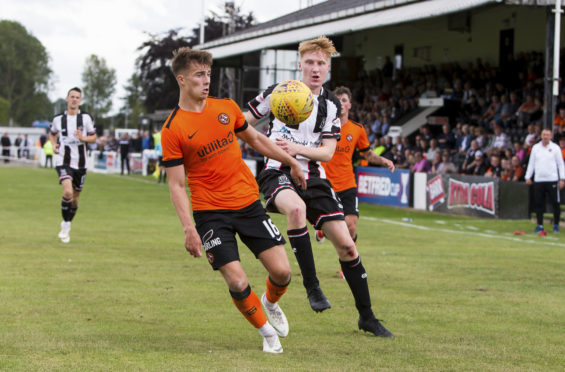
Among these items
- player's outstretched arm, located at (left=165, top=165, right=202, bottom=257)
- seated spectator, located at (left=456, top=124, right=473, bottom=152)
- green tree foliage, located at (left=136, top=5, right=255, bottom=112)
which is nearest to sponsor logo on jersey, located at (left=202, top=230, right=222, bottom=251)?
player's outstretched arm, located at (left=165, top=165, right=202, bottom=257)

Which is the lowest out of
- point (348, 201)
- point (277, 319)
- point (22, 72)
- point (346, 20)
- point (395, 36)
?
point (277, 319)

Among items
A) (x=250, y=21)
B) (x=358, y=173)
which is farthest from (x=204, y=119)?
(x=250, y=21)

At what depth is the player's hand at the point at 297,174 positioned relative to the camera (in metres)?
6.78

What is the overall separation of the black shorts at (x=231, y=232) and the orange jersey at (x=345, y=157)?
3814 millimetres

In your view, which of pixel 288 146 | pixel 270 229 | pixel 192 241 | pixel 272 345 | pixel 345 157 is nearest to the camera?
pixel 192 241

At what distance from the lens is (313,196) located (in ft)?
24.7

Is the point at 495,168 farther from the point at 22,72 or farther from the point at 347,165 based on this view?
the point at 22,72

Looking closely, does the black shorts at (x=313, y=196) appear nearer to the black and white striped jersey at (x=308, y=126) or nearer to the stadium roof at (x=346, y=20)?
the black and white striped jersey at (x=308, y=126)

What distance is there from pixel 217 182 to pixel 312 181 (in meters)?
Answer: 1.48

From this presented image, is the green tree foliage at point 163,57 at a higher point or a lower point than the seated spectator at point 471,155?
higher

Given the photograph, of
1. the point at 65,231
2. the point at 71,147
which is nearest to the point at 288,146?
the point at 65,231

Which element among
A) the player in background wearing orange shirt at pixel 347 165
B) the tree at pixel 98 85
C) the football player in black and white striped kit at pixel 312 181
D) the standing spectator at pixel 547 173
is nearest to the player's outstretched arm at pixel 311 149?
the football player in black and white striped kit at pixel 312 181

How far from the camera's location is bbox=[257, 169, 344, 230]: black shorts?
7.45m

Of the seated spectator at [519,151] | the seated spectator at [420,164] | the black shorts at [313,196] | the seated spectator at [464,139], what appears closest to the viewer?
the black shorts at [313,196]
